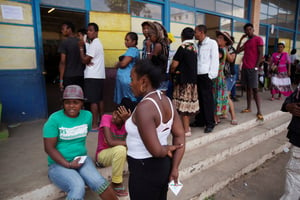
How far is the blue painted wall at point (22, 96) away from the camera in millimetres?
3688

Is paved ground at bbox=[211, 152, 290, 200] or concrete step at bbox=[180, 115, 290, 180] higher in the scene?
concrete step at bbox=[180, 115, 290, 180]

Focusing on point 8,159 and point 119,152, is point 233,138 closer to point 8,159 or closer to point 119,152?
point 119,152

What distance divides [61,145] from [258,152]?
3.03 metres

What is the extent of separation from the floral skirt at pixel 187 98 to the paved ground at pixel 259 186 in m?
1.13

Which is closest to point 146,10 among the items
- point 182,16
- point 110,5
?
point 110,5

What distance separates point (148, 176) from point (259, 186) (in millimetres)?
2252

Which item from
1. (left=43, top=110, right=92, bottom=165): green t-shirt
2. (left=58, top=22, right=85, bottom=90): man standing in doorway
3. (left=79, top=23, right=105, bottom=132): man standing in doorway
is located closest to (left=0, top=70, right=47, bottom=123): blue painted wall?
(left=58, top=22, right=85, bottom=90): man standing in doorway

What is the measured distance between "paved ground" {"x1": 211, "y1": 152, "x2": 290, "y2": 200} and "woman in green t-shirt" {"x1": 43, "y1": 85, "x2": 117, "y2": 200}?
1.48 meters

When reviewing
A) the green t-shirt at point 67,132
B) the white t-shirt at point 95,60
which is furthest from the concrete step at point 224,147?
the white t-shirt at point 95,60

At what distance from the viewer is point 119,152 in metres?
2.15

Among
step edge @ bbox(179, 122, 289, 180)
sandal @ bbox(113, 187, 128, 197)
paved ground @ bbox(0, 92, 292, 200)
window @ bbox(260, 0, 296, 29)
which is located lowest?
step edge @ bbox(179, 122, 289, 180)

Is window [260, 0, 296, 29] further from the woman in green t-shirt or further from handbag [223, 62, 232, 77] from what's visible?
the woman in green t-shirt

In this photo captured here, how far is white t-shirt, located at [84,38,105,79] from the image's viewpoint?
348 cm

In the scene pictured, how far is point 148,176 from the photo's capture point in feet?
4.60
